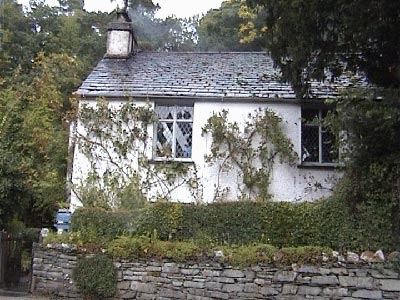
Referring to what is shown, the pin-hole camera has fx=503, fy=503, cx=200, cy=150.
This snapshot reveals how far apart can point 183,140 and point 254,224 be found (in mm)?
4912

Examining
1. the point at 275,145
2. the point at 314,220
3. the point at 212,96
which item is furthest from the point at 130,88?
the point at 314,220

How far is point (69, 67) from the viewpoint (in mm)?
22422

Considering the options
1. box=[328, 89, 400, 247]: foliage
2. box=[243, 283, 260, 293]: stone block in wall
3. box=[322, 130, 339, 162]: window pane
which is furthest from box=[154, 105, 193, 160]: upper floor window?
box=[328, 89, 400, 247]: foliage

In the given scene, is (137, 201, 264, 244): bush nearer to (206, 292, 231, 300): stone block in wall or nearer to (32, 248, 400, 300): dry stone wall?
(32, 248, 400, 300): dry stone wall

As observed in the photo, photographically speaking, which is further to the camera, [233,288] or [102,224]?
[102,224]

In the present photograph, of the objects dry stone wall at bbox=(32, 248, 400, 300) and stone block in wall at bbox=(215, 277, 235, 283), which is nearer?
dry stone wall at bbox=(32, 248, 400, 300)

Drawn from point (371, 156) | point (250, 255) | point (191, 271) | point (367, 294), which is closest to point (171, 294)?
point (191, 271)

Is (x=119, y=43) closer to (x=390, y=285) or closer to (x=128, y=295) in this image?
(x=128, y=295)

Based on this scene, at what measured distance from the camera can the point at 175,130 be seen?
14.7m

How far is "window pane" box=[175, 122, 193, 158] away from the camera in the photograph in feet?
47.9

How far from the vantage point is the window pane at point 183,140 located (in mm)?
14594

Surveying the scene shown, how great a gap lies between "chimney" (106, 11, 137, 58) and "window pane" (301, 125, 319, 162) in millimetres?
7096

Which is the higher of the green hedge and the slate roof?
the slate roof

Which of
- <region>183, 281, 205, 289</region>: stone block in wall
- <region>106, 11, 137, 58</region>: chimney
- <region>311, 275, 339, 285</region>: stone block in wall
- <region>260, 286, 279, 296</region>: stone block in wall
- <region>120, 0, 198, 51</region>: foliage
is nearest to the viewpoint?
<region>311, 275, 339, 285</region>: stone block in wall
